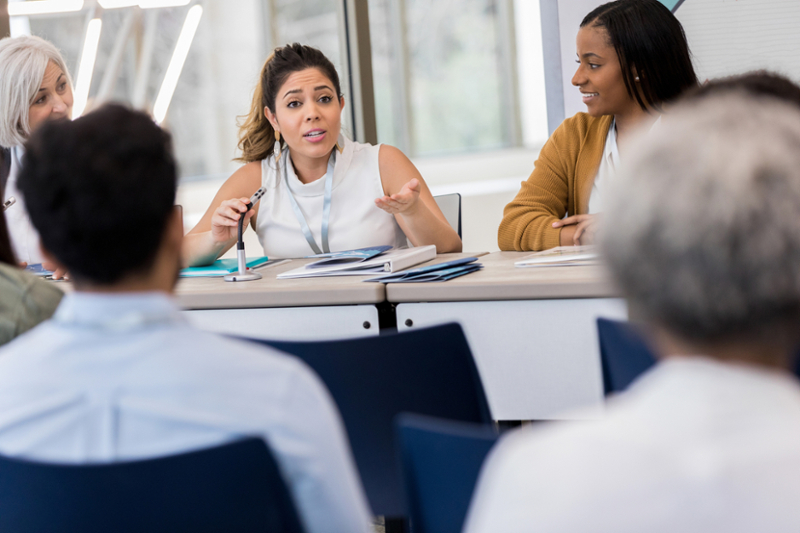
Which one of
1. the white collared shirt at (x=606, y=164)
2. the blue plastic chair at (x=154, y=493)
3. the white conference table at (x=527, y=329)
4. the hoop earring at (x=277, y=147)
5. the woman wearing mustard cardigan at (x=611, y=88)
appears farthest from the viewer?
the hoop earring at (x=277, y=147)

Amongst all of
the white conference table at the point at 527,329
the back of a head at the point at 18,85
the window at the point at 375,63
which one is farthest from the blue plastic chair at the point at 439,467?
the window at the point at 375,63

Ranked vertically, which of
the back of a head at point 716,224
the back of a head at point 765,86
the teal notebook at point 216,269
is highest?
the back of a head at point 765,86

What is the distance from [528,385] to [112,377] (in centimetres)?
124

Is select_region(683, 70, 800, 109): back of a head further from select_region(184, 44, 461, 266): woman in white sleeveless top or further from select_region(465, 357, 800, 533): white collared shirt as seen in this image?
select_region(184, 44, 461, 266): woman in white sleeveless top

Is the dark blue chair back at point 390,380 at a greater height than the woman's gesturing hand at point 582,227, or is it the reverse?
the woman's gesturing hand at point 582,227

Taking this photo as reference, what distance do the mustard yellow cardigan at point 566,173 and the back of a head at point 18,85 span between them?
1685mm

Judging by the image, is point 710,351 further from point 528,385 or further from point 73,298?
point 528,385

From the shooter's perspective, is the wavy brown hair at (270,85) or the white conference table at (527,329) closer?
the white conference table at (527,329)

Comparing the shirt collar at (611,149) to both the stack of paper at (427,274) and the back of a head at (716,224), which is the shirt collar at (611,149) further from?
the back of a head at (716,224)

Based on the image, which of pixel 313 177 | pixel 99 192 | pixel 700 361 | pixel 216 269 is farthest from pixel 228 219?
pixel 700 361

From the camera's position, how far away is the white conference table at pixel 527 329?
1735 mm

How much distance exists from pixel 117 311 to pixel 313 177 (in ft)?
6.71

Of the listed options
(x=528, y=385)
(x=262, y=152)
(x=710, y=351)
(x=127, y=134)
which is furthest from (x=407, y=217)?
(x=710, y=351)

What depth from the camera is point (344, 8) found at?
4.11 m
